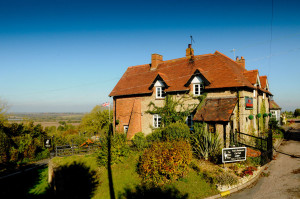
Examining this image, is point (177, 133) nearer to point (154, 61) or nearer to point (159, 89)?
point (159, 89)

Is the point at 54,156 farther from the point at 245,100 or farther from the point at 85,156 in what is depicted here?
the point at 245,100

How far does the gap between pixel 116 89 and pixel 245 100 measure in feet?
54.7

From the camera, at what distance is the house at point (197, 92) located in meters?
17.9

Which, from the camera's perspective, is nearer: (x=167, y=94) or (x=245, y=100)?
(x=245, y=100)

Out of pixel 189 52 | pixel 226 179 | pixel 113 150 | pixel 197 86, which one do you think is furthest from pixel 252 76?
pixel 113 150

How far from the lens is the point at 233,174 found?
12102mm

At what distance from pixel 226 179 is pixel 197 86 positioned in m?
11.2

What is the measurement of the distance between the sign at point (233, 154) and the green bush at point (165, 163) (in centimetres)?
231

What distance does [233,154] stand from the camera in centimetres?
1265

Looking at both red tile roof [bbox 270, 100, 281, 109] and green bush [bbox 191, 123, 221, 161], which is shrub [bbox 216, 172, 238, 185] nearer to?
green bush [bbox 191, 123, 221, 161]

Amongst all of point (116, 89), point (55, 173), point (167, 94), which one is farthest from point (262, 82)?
point (55, 173)

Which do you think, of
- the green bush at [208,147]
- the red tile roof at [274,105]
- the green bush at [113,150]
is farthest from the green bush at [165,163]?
the red tile roof at [274,105]

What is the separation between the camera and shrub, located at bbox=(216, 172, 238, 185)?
10984mm

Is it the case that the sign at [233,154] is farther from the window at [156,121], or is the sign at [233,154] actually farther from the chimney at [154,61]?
the chimney at [154,61]
